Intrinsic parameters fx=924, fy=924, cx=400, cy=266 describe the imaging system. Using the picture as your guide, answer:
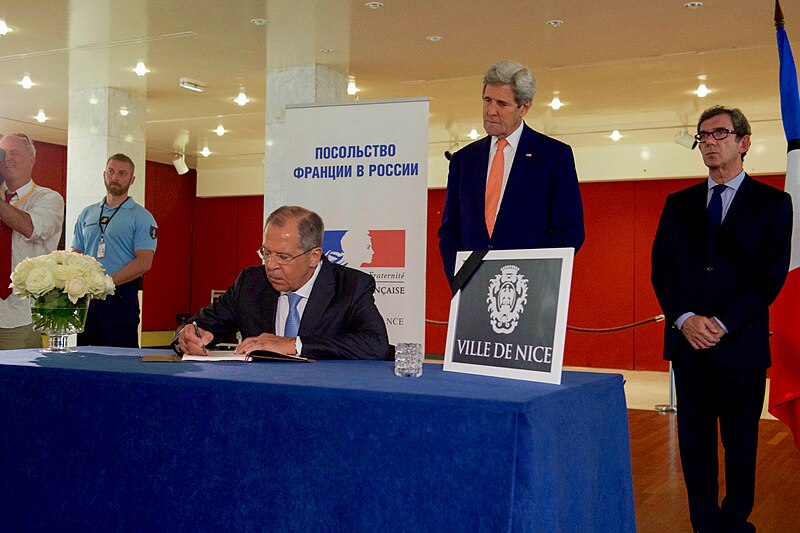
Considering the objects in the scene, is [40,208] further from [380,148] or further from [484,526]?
[484,526]

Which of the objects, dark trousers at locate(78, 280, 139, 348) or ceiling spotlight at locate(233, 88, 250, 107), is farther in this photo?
ceiling spotlight at locate(233, 88, 250, 107)

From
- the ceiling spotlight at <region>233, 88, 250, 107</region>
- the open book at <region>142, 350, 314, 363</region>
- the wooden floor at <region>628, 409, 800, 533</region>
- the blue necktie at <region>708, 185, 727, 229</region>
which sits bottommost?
the wooden floor at <region>628, 409, 800, 533</region>

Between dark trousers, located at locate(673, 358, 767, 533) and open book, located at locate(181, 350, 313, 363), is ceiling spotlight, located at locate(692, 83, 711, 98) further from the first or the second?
open book, located at locate(181, 350, 313, 363)

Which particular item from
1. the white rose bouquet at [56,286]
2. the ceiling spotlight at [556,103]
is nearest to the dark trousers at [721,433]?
the white rose bouquet at [56,286]

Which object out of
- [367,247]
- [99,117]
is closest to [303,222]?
[367,247]

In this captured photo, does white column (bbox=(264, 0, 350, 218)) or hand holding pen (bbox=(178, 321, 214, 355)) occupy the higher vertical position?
white column (bbox=(264, 0, 350, 218))

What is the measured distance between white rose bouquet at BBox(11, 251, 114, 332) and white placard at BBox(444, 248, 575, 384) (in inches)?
49.5

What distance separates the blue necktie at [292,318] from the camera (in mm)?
2871

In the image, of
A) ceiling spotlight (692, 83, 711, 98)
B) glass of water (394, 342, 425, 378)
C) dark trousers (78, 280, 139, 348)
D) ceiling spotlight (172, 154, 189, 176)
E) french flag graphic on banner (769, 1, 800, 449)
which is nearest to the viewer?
glass of water (394, 342, 425, 378)

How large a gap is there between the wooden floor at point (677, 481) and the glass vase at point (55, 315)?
2.42 meters

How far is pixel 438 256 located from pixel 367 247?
8.63 meters

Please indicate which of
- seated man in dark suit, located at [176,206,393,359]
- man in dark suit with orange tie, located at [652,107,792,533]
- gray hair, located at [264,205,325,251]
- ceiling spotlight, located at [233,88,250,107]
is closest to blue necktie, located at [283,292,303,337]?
seated man in dark suit, located at [176,206,393,359]

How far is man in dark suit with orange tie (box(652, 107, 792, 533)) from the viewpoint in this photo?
326cm

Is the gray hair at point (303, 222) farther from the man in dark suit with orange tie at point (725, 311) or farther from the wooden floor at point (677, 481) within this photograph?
the wooden floor at point (677, 481)
